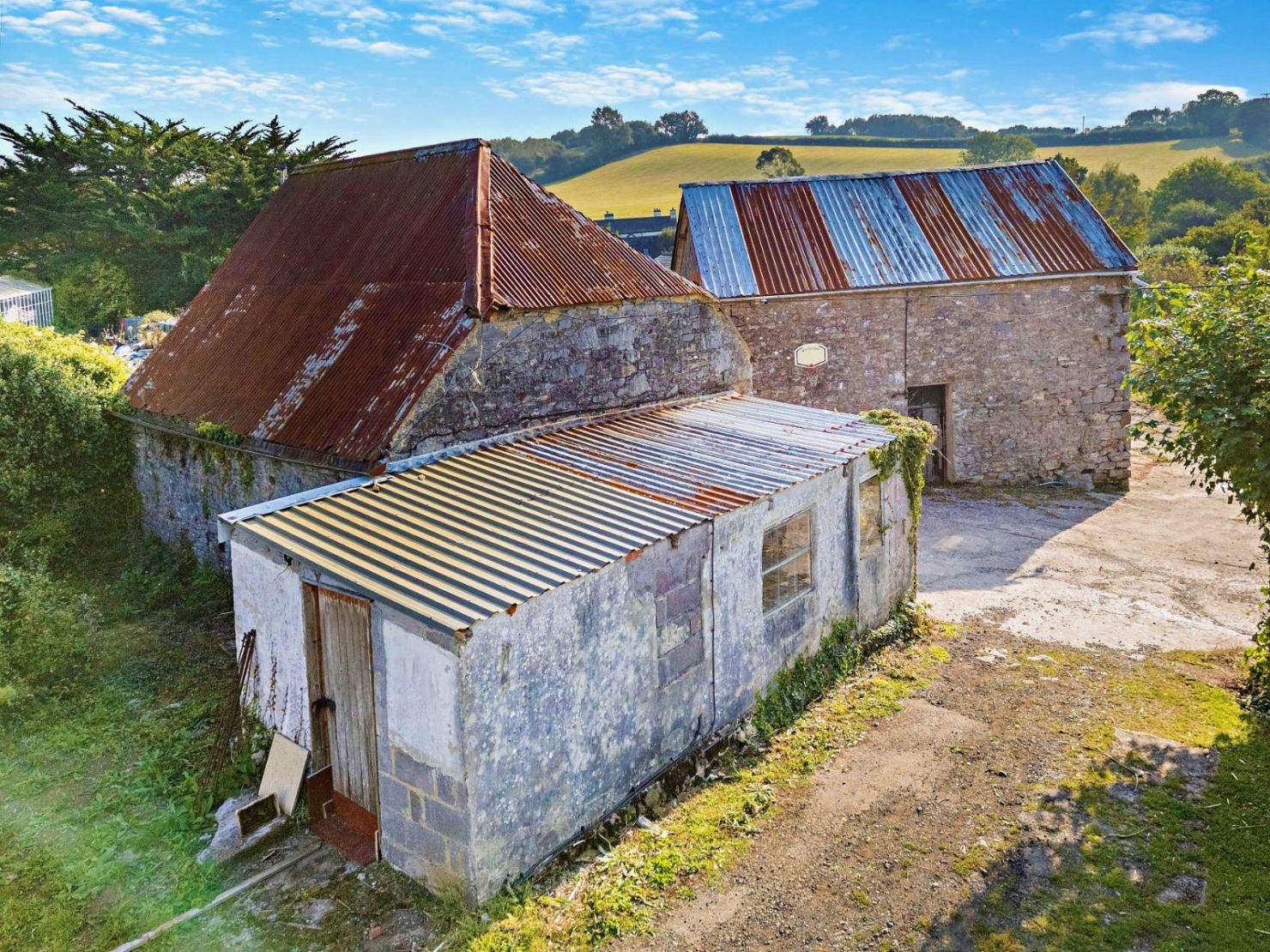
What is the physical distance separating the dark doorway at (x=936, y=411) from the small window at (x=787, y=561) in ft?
34.3

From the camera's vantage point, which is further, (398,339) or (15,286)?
(15,286)

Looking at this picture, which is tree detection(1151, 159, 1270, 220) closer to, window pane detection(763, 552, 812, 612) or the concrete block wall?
window pane detection(763, 552, 812, 612)

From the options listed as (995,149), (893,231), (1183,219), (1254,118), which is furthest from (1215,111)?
(893,231)

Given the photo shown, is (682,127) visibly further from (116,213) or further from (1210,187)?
(116,213)

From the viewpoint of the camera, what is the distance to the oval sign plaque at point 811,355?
1808 cm

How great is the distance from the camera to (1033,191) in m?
20.3

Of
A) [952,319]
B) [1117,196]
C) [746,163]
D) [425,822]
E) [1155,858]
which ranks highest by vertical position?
[746,163]

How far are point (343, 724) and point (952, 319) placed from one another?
15139 mm

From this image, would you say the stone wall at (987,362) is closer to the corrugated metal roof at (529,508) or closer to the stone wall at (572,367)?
the stone wall at (572,367)

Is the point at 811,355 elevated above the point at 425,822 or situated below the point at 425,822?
above

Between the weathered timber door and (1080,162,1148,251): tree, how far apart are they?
56.9 m

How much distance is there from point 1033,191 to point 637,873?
18926mm

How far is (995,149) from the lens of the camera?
71125 mm

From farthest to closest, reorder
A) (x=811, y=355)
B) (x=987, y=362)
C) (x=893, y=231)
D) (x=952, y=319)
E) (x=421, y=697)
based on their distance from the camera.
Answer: (x=893, y=231), (x=987, y=362), (x=952, y=319), (x=811, y=355), (x=421, y=697)
